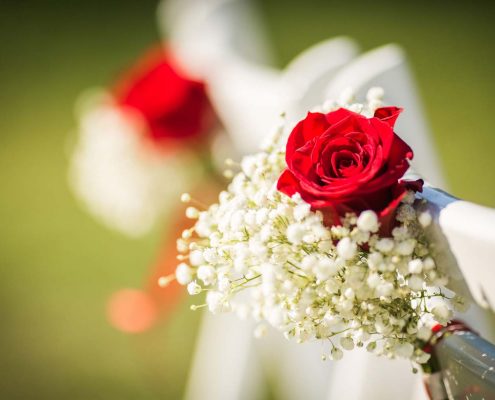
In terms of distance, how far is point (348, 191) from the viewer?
830mm

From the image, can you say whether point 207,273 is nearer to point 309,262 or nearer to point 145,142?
point 309,262

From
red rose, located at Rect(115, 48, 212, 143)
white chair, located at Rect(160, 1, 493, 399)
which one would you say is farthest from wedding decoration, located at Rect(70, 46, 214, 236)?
white chair, located at Rect(160, 1, 493, 399)

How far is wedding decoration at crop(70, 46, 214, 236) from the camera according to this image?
2258 mm

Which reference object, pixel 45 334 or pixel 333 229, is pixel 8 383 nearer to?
pixel 45 334

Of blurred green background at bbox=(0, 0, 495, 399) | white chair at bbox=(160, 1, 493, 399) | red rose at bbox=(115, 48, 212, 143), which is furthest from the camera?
blurred green background at bbox=(0, 0, 495, 399)

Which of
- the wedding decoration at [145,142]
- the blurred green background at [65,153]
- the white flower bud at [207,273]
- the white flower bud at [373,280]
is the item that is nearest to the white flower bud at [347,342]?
the white flower bud at [373,280]

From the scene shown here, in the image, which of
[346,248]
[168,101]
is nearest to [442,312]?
[346,248]

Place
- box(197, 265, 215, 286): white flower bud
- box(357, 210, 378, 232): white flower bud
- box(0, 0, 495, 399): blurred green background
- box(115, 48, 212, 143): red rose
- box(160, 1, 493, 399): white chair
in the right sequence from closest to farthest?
1. box(357, 210, 378, 232): white flower bud
2. box(197, 265, 215, 286): white flower bud
3. box(160, 1, 493, 399): white chair
4. box(115, 48, 212, 143): red rose
5. box(0, 0, 495, 399): blurred green background

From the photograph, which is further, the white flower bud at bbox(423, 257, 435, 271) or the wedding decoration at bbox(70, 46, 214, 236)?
the wedding decoration at bbox(70, 46, 214, 236)

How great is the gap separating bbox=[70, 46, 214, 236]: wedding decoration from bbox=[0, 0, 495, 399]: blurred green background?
809 millimetres

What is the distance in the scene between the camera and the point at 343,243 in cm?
84

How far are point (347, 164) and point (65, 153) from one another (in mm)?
5492

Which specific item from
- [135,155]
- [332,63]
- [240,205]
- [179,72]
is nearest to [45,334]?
[135,155]

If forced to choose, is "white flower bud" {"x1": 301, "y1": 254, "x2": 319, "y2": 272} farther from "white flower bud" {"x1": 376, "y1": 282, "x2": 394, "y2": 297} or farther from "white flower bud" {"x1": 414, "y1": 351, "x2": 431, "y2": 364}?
"white flower bud" {"x1": 414, "y1": 351, "x2": 431, "y2": 364}
